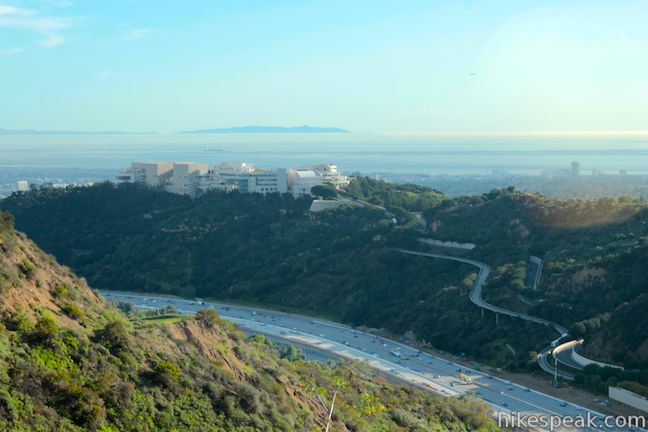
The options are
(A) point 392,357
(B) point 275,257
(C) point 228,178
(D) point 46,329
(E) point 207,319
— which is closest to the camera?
(D) point 46,329

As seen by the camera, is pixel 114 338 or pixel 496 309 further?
pixel 496 309

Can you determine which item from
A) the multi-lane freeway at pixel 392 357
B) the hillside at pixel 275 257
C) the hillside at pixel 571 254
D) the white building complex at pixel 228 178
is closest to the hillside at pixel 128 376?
the multi-lane freeway at pixel 392 357

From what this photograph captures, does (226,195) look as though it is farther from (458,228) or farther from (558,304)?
(558,304)

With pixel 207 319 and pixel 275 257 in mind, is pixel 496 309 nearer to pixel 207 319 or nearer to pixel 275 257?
pixel 275 257

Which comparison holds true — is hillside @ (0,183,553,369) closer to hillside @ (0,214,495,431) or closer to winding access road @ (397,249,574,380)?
winding access road @ (397,249,574,380)

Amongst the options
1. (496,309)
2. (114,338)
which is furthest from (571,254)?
(114,338)

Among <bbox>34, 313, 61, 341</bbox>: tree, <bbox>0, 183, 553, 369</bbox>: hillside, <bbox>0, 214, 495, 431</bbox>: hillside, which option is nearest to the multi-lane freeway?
<bbox>0, 183, 553, 369</bbox>: hillside

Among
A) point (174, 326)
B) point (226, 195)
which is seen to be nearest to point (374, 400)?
point (174, 326)
